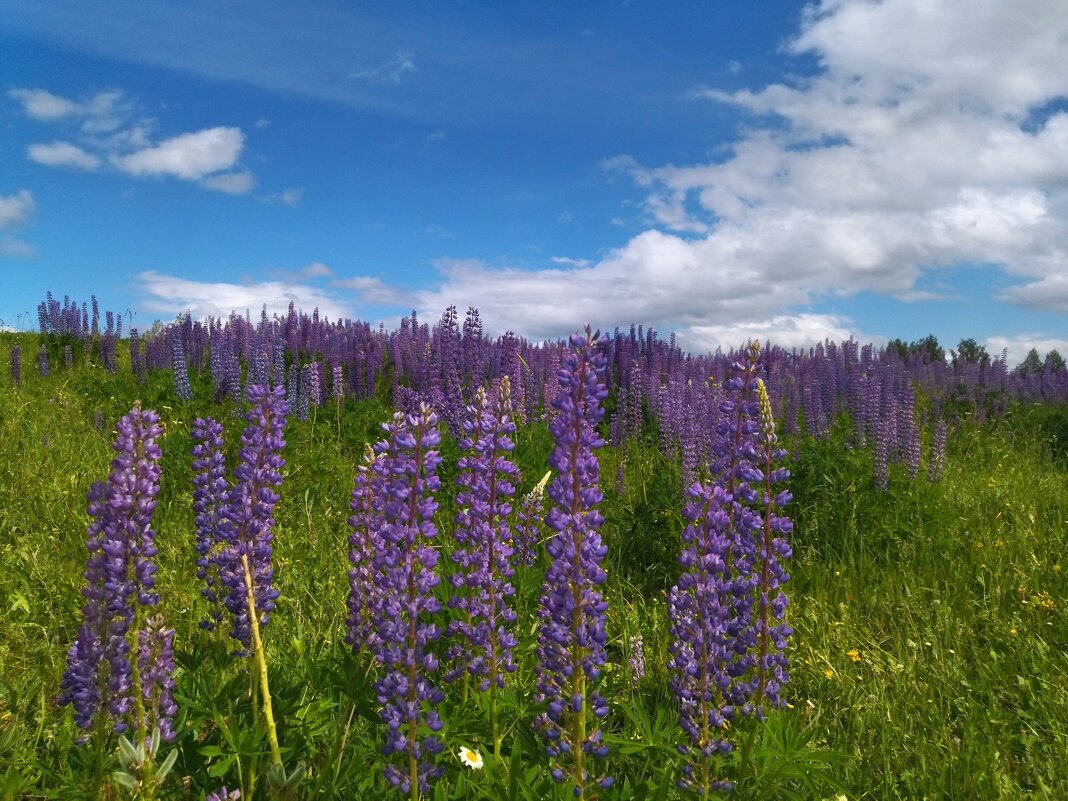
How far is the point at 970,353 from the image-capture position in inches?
950

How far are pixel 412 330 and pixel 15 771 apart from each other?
42.6ft

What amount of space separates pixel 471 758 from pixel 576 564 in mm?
1105

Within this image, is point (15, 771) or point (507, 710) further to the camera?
point (507, 710)

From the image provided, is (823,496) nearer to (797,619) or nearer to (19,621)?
(797,619)

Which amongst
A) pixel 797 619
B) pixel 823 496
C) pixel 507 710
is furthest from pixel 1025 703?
pixel 507 710

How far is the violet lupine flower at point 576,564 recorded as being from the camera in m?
2.06

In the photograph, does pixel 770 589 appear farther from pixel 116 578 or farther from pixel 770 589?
pixel 116 578

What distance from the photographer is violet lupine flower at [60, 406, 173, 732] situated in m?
2.23

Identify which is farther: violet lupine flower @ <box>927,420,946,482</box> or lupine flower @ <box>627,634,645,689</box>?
violet lupine flower @ <box>927,420,946,482</box>

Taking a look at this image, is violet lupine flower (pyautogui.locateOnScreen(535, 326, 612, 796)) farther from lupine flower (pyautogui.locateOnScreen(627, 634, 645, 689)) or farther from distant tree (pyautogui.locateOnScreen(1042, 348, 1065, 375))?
distant tree (pyautogui.locateOnScreen(1042, 348, 1065, 375))

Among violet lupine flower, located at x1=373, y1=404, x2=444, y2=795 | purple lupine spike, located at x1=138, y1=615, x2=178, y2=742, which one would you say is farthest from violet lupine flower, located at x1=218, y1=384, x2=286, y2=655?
violet lupine flower, located at x1=373, y1=404, x2=444, y2=795

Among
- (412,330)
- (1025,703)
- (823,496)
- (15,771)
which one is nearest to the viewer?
(15,771)

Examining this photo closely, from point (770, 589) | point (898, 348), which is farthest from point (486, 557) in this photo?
point (898, 348)

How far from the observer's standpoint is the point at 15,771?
8.41ft
